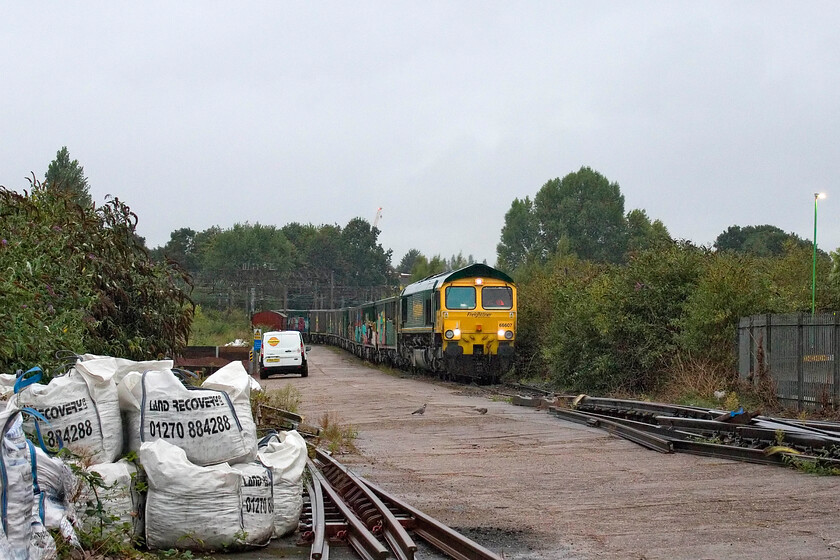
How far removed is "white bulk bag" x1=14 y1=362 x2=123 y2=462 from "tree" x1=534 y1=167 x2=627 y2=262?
90941mm

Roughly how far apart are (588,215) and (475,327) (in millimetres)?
71133

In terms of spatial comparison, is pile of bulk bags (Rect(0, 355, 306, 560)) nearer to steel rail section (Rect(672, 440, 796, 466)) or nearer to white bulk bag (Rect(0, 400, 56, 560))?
white bulk bag (Rect(0, 400, 56, 560))

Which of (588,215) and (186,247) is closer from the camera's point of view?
(588,215)

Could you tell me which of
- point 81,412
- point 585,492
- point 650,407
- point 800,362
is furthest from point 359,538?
point 800,362

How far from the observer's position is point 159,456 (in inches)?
265

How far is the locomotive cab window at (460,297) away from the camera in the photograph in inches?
1138

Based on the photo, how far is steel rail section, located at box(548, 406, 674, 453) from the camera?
522 inches

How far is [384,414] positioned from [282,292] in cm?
7839

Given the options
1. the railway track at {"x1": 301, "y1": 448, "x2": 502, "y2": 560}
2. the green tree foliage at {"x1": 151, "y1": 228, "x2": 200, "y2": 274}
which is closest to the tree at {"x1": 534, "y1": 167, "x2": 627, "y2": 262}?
the green tree foliage at {"x1": 151, "y1": 228, "x2": 200, "y2": 274}

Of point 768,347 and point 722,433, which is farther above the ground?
point 768,347

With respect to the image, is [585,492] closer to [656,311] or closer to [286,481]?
[286,481]

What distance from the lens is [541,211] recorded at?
10162 centimetres

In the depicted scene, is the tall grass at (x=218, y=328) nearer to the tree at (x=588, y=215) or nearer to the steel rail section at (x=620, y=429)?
the steel rail section at (x=620, y=429)

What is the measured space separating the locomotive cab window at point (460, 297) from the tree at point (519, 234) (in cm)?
7258
